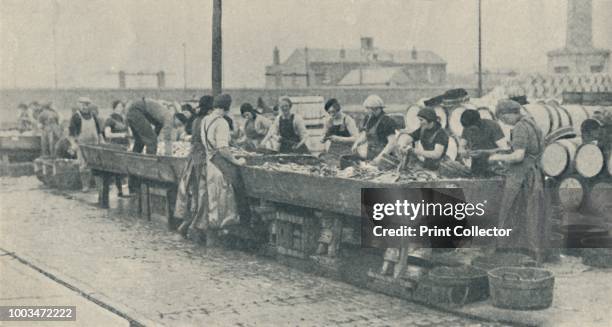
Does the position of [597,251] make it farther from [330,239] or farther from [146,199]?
[146,199]

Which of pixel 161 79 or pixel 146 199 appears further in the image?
pixel 161 79

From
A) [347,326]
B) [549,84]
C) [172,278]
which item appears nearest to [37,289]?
[172,278]

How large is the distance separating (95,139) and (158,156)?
460 cm

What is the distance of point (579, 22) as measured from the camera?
17531mm

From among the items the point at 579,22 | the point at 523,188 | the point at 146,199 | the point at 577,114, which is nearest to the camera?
the point at 523,188

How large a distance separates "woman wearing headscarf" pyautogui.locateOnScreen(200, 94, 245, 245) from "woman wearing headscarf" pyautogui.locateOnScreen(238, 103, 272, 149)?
12.5 feet

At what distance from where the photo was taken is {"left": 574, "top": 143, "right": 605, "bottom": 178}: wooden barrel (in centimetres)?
945

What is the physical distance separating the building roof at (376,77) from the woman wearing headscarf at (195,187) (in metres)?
43.9

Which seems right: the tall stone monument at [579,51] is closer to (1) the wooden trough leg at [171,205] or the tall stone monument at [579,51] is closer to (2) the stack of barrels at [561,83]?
(2) the stack of barrels at [561,83]

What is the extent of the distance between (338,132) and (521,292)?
15.9 ft

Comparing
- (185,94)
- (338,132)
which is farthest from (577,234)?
(185,94)

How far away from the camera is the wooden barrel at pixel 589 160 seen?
31.0ft

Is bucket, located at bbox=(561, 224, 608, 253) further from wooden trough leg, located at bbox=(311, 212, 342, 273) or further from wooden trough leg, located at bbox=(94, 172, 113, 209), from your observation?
wooden trough leg, located at bbox=(94, 172, 113, 209)

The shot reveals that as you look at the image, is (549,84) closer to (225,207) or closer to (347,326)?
(225,207)
